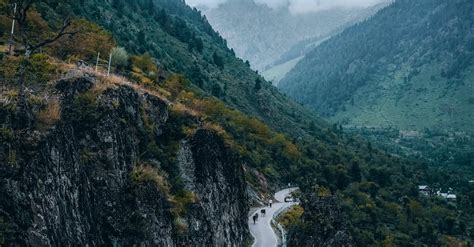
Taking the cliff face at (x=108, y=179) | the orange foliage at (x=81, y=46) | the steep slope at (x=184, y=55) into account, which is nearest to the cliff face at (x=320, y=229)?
the cliff face at (x=108, y=179)

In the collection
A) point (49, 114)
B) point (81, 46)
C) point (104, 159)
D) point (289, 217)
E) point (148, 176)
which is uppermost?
point (81, 46)

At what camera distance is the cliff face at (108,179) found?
74.9 ft

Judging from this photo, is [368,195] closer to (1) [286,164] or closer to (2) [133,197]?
(1) [286,164]

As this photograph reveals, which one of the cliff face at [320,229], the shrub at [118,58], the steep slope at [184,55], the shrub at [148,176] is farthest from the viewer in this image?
the steep slope at [184,55]

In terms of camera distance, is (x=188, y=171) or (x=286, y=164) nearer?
(x=188, y=171)

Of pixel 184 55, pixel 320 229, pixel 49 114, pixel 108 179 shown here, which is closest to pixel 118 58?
pixel 108 179

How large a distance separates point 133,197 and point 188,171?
7.41 m

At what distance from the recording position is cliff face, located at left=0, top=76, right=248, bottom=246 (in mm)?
22844

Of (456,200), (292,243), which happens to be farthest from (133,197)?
(456,200)

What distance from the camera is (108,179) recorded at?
28.0 metres

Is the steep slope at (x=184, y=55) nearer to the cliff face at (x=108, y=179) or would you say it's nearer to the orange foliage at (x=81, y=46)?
the orange foliage at (x=81, y=46)

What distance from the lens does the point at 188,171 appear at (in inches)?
1411

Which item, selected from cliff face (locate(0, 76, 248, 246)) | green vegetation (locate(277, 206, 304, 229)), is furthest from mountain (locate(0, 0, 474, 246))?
green vegetation (locate(277, 206, 304, 229))

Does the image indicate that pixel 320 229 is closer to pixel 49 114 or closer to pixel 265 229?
pixel 265 229
